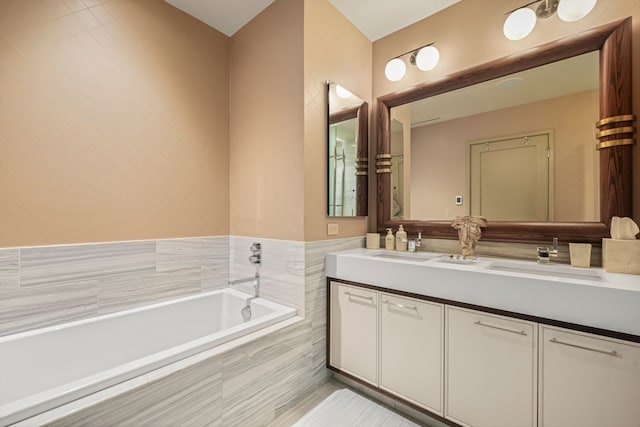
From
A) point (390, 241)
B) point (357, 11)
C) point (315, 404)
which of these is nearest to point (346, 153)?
point (390, 241)

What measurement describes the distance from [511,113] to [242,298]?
7.47 feet

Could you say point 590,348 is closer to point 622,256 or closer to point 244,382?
point 622,256

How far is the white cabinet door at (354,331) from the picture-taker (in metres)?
1.67

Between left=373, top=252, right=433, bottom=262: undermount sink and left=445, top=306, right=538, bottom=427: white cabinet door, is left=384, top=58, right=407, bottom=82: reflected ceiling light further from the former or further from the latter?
left=445, top=306, right=538, bottom=427: white cabinet door

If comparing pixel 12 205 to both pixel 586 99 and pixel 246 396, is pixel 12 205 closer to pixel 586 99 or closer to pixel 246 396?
pixel 246 396

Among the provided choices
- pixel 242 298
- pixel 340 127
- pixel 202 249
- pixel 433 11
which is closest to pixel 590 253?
pixel 340 127

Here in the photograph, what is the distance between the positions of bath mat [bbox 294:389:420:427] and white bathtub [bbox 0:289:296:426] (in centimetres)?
59

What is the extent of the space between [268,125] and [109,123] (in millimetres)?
1012

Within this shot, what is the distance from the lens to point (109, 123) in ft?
5.57

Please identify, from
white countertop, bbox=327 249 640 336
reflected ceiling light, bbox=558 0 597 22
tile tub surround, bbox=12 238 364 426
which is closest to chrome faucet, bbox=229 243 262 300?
tile tub surround, bbox=12 238 364 426

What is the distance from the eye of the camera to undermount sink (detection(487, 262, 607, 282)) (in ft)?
4.23

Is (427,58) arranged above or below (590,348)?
above

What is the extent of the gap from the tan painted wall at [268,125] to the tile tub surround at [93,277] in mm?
499

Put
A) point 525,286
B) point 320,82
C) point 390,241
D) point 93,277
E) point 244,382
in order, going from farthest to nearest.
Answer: point 390,241 → point 320,82 → point 93,277 → point 244,382 → point 525,286
